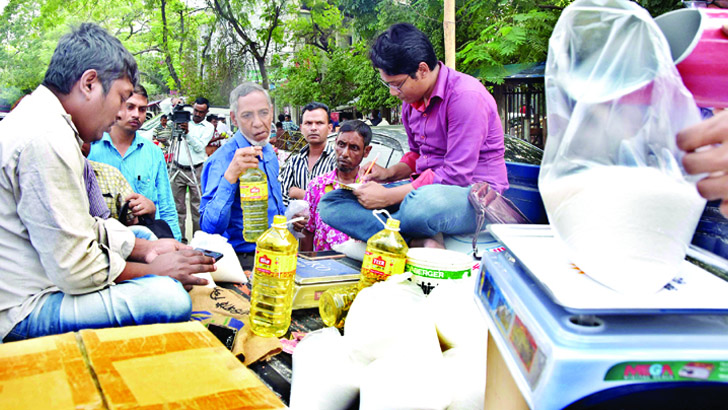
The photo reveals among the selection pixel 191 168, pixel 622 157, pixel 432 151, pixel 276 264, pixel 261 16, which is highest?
pixel 261 16

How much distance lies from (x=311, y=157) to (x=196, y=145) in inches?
96.9

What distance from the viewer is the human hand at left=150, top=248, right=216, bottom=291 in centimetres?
189

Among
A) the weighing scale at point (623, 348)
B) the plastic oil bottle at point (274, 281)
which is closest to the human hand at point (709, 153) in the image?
the weighing scale at point (623, 348)

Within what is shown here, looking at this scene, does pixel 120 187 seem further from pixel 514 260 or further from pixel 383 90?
pixel 383 90

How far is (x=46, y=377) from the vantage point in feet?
3.64

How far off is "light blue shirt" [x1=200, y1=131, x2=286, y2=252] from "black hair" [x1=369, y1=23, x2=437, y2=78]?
1.15 meters

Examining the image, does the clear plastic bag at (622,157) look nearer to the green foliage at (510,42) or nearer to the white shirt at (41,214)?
the white shirt at (41,214)

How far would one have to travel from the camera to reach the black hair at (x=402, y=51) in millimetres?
2531

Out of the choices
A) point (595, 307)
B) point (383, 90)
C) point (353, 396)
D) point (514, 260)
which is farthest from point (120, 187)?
point (383, 90)

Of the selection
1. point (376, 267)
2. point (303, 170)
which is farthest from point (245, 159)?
point (303, 170)

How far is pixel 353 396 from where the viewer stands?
1.47m

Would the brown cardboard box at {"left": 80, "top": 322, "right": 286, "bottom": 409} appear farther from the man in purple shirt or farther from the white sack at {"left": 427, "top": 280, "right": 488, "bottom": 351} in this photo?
the man in purple shirt

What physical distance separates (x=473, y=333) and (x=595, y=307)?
0.76 metres

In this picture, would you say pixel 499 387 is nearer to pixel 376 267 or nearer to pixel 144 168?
pixel 376 267
